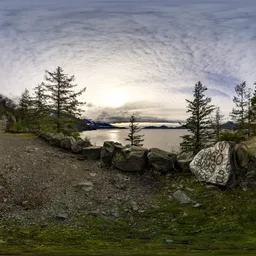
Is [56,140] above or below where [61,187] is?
above

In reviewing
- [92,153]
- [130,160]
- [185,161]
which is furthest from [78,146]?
[185,161]

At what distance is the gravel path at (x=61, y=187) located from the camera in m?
9.82

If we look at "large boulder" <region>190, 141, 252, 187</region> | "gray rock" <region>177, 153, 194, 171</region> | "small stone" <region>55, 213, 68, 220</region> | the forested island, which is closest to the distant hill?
the forested island

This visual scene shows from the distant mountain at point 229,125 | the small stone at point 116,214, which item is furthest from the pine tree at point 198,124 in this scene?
the small stone at point 116,214

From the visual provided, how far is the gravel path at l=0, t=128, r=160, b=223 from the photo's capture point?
9820mm

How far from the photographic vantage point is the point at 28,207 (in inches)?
384

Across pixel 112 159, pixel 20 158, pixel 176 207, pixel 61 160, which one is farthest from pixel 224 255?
pixel 20 158

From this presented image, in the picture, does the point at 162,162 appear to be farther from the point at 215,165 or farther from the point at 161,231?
the point at 161,231

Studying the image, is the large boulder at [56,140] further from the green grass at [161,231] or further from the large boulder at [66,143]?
the green grass at [161,231]

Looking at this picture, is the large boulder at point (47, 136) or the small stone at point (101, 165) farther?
the large boulder at point (47, 136)

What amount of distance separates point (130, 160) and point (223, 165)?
15.7 ft

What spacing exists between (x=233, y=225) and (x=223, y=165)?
3418 mm

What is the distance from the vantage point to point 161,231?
28.3 ft

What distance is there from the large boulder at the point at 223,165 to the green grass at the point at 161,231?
68 cm
